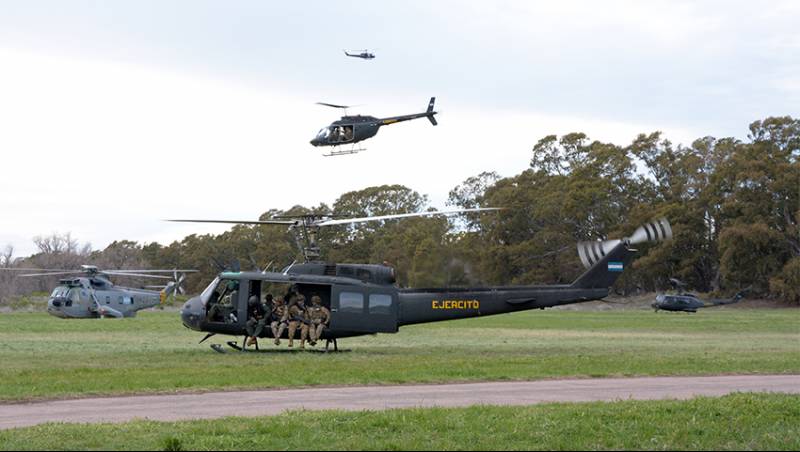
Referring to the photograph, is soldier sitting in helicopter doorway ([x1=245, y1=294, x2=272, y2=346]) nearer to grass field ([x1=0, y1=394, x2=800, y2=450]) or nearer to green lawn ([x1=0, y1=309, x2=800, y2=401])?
green lawn ([x1=0, y1=309, x2=800, y2=401])

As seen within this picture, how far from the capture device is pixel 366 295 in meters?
28.6

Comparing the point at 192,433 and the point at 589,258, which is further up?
the point at 589,258

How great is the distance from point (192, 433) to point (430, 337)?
990 inches

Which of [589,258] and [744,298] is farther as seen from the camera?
[744,298]

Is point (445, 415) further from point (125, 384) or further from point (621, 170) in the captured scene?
point (621, 170)

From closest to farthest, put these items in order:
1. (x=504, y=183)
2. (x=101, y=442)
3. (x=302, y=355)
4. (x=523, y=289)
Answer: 1. (x=101, y=442)
2. (x=302, y=355)
3. (x=523, y=289)
4. (x=504, y=183)

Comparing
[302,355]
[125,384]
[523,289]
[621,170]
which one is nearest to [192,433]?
[125,384]

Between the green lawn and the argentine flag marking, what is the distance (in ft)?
7.13

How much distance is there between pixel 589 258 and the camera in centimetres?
3148

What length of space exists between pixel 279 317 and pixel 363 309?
7.25 feet

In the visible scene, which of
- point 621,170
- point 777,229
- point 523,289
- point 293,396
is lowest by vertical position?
point 293,396

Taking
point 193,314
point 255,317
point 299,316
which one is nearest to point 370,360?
point 299,316

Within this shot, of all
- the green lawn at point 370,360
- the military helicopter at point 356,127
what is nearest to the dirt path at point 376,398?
the green lawn at point 370,360

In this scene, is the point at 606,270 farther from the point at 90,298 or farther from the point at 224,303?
the point at 90,298
